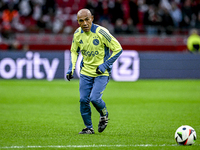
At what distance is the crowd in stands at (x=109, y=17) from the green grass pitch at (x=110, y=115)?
407cm

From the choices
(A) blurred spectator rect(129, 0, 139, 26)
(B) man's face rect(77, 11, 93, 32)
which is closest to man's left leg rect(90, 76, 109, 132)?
(B) man's face rect(77, 11, 93, 32)

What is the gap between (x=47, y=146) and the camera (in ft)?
18.2

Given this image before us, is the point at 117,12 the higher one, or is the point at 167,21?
the point at 117,12

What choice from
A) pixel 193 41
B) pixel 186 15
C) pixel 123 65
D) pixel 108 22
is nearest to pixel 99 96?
pixel 123 65

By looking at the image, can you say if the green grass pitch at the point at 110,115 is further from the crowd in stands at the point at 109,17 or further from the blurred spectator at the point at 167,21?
the blurred spectator at the point at 167,21

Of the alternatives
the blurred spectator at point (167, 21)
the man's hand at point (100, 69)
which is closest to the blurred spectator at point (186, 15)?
the blurred spectator at point (167, 21)

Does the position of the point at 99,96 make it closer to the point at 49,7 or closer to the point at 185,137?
the point at 185,137

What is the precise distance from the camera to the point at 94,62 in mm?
6668

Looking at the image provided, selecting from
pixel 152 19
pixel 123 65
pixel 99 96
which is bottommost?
pixel 123 65

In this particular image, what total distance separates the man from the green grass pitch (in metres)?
0.46

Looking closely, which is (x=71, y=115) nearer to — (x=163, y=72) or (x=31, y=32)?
(x=163, y=72)

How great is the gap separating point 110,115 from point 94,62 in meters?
2.72

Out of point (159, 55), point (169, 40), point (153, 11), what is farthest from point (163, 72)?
point (153, 11)

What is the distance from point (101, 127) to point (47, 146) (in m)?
1.34
